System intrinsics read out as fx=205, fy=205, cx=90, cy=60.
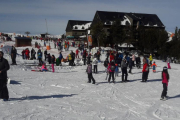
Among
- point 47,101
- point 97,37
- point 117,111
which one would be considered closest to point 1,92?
point 47,101

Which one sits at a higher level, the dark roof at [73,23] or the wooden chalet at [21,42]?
the dark roof at [73,23]

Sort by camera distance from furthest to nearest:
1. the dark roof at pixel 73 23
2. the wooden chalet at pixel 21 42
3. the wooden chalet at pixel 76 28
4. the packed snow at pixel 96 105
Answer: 1. the dark roof at pixel 73 23
2. the wooden chalet at pixel 76 28
3. the wooden chalet at pixel 21 42
4. the packed snow at pixel 96 105

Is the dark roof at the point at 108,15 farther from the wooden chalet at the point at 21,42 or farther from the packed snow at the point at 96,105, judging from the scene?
the packed snow at the point at 96,105

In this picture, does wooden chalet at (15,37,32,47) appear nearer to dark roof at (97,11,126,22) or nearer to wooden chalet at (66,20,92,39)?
dark roof at (97,11,126,22)

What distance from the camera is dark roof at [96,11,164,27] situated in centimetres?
6539

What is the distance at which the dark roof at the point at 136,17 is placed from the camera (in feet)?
215

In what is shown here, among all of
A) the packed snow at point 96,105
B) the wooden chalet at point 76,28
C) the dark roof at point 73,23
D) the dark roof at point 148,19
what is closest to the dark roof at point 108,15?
the dark roof at point 148,19

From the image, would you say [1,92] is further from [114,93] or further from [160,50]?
[160,50]

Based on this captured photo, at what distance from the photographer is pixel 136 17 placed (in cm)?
6675

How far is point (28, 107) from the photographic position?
7723mm

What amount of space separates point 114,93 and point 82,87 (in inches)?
91.4

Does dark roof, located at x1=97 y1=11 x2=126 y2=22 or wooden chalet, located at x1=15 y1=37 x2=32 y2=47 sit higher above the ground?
dark roof, located at x1=97 y1=11 x2=126 y2=22

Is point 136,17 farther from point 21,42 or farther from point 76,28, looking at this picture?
point 21,42

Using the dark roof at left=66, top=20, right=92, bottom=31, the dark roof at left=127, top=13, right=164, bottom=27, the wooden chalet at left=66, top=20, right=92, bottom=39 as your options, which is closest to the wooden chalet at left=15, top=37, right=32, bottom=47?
the dark roof at left=127, top=13, right=164, bottom=27
